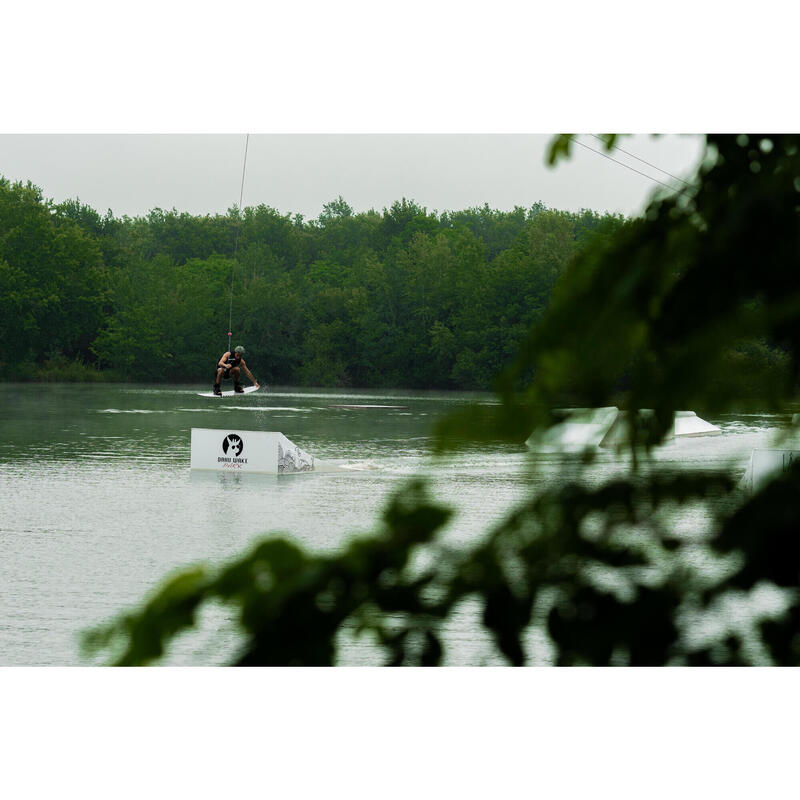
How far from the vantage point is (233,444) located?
59.2ft

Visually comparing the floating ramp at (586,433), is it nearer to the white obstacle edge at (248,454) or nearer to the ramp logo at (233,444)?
the white obstacle edge at (248,454)

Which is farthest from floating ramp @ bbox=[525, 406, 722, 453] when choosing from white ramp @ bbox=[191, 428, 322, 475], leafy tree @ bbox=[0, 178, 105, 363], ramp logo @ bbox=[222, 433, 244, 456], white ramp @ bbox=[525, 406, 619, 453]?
leafy tree @ bbox=[0, 178, 105, 363]

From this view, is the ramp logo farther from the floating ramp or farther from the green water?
the floating ramp

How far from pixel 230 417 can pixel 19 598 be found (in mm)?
25887

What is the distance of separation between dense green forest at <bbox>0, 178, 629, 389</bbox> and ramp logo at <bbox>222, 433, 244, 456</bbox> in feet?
44.3

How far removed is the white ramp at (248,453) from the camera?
17062mm

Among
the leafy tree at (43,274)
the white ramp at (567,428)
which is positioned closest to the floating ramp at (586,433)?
the white ramp at (567,428)

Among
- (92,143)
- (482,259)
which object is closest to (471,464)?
(482,259)

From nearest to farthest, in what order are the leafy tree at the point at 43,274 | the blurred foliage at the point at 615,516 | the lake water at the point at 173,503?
the blurred foliage at the point at 615,516
the lake water at the point at 173,503
the leafy tree at the point at 43,274

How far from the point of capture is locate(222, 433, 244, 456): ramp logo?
17828mm

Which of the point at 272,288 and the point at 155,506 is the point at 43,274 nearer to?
the point at 272,288

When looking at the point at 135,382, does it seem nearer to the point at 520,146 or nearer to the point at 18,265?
the point at 18,265

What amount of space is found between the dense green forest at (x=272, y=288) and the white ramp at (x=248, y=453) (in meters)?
13.4

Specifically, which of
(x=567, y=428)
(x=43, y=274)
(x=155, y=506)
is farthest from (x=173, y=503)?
(x=43, y=274)
